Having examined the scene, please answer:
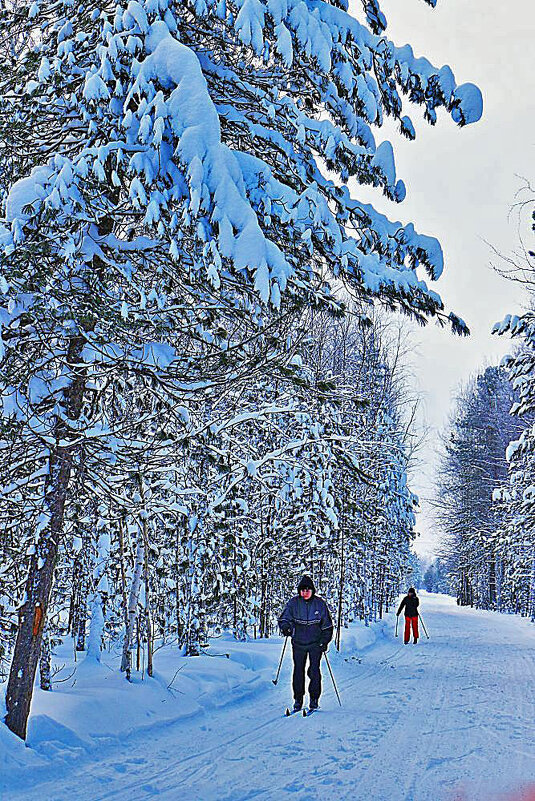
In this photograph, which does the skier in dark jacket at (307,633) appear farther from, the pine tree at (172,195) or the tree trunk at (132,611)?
the pine tree at (172,195)

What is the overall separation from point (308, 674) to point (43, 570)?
4.68m

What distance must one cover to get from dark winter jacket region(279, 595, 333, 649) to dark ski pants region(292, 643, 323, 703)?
0.08 metres

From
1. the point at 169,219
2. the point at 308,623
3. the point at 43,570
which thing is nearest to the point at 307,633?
the point at 308,623

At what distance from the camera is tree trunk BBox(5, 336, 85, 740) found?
20.9ft

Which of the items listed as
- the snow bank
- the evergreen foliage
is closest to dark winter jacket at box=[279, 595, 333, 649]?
the snow bank

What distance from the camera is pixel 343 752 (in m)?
7.11

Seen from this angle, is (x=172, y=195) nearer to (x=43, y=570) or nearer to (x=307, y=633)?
(x=43, y=570)

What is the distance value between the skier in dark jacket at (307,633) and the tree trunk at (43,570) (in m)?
4.26

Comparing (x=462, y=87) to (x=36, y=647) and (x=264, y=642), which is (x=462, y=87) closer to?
(x=36, y=647)

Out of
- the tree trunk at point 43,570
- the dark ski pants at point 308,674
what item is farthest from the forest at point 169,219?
the dark ski pants at point 308,674

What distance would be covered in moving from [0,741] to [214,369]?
4.14m

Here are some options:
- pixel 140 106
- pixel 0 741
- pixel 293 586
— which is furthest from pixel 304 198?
pixel 293 586

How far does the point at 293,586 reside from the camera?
60.2 ft

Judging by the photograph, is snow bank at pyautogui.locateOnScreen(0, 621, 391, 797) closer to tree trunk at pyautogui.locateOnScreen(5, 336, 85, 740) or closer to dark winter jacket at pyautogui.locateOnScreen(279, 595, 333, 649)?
tree trunk at pyautogui.locateOnScreen(5, 336, 85, 740)
